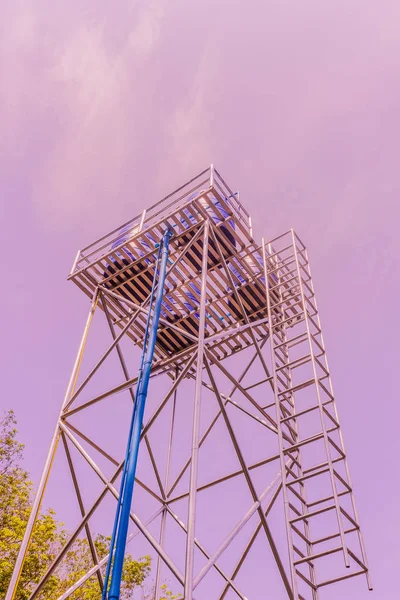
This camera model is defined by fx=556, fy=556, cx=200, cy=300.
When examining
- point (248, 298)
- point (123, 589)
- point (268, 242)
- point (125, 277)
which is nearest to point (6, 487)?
point (123, 589)

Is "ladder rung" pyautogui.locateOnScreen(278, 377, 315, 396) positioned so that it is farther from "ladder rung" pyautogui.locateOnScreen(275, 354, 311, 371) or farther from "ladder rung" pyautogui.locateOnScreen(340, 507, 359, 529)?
"ladder rung" pyautogui.locateOnScreen(340, 507, 359, 529)

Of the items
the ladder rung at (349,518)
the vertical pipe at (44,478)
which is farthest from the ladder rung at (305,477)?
the vertical pipe at (44,478)

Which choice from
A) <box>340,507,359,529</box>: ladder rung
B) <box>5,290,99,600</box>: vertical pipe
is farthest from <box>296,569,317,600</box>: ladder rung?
<box>5,290,99,600</box>: vertical pipe

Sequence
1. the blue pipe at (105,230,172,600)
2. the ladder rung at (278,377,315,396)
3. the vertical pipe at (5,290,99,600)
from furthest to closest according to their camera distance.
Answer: the ladder rung at (278,377,315,396) < the vertical pipe at (5,290,99,600) < the blue pipe at (105,230,172,600)

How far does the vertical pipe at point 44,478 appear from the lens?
925 centimetres

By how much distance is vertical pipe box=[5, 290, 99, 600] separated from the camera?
9.25 meters

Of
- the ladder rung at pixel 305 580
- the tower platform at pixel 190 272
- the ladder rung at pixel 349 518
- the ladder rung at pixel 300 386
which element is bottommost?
the ladder rung at pixel 305 580

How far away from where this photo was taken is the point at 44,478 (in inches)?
417

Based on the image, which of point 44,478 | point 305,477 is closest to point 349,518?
point 305,477

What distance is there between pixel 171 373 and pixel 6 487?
22.9 feet

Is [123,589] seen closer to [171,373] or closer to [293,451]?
[171,373]

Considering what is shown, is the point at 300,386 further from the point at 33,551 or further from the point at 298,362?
the point at 33,551

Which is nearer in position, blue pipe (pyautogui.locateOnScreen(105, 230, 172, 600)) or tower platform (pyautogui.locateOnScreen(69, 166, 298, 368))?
blue pipe (pyautogui.locateOnScreen(105, 230, 172, 600))

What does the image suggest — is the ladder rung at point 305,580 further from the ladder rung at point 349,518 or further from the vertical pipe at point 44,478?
the vertical pipe at point 44,478
